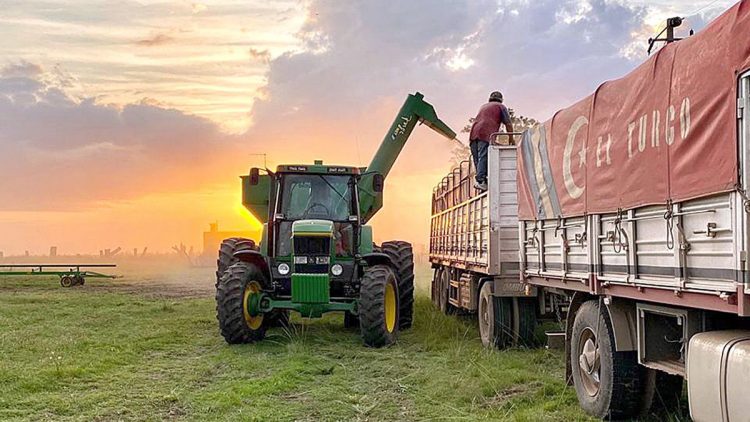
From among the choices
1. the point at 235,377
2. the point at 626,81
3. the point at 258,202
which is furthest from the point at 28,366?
the point at 626,81

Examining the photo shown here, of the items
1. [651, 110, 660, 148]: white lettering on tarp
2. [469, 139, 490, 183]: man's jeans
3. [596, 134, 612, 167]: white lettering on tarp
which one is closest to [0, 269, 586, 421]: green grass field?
[596, 134, 612, 167]: white lettering on tarp

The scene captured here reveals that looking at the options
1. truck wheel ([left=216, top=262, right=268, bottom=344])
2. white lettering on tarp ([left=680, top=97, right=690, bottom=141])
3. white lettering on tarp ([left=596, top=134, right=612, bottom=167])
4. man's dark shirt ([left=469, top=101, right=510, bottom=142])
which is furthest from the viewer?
man's dark shirt ([left=469, top=101, right=510, bottom=142])

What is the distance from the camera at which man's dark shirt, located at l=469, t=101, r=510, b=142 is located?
39.5 feet

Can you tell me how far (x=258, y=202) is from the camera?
14.9 metres

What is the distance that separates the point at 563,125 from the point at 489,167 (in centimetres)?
246

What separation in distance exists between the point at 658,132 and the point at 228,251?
986cm

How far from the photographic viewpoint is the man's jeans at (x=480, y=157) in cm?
1142

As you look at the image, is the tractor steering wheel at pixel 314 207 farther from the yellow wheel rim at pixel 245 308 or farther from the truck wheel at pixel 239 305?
the yellow wheel rim at pixel 245 308

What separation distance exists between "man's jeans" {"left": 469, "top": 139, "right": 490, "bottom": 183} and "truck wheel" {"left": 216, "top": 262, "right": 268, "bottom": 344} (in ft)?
12.5

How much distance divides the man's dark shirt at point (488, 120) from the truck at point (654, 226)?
9.16 ft

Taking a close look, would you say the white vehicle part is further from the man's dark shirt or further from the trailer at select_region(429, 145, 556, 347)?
the man's dark shirt

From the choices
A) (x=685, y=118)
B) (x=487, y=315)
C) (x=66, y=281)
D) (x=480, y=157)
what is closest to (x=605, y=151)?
(x=685, y=118)

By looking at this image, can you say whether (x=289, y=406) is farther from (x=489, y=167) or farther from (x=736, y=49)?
(x=736, y=49)

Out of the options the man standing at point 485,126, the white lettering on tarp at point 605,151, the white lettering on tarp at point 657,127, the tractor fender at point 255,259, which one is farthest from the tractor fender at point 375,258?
the white lettering on tarp at point 657,127
